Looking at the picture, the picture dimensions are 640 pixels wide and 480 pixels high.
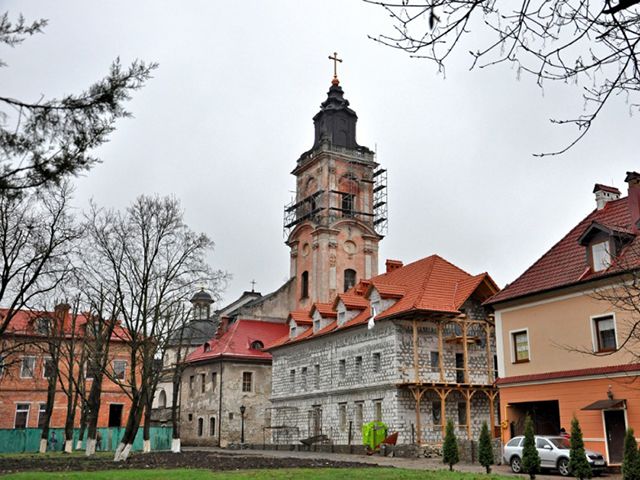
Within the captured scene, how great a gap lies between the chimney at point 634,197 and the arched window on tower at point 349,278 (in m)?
29.6

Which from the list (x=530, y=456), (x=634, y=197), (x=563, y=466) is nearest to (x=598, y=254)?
(x=634, y=197)

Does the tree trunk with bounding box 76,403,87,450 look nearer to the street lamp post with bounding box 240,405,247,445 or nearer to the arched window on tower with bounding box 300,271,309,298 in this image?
the street lamp post with bounding box 240,405,247,445

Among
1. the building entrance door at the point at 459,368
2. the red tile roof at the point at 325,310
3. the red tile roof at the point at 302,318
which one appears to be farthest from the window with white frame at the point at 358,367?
the red tile roof at the point at 302,318

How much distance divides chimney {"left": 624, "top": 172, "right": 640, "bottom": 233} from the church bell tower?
29.2m

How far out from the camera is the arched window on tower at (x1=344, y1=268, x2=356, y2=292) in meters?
52.0

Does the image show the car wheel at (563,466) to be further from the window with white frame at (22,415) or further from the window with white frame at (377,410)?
the window with white frame at (22,415)

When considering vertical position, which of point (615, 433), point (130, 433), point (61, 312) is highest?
point (61, 312)

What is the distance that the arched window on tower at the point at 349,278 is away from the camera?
5197cm

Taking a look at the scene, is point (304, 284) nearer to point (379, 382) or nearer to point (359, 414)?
point (359, 414)

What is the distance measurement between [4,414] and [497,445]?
33.6 m

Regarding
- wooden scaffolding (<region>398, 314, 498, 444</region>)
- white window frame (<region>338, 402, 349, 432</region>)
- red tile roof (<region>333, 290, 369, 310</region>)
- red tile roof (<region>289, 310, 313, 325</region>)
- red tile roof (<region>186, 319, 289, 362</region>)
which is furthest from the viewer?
red tile roof (<region>186, 319, 289, 362</region>)

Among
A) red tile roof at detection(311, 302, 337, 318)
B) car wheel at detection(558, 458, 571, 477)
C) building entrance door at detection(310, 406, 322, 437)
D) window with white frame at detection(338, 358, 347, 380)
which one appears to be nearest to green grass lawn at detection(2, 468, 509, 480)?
car wheel at detection(558, 458, 571, 477)

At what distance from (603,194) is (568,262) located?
3.51m

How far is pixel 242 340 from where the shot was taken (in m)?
51.3
